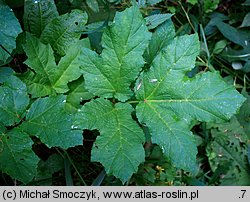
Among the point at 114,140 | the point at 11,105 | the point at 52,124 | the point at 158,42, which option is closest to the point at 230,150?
the point at 158,42

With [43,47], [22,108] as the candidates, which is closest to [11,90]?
[22,108]

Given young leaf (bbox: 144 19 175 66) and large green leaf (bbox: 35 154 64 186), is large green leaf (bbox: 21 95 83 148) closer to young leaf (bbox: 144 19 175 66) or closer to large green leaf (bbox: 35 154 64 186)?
young leaf (bbox: 144 19 175 66)

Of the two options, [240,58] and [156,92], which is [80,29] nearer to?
[156,92]

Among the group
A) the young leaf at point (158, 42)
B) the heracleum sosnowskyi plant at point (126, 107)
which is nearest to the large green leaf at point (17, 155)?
the heracleum sosnowskyi plant at point (126, 107)

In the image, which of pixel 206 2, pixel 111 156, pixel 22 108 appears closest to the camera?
pixel 111 156

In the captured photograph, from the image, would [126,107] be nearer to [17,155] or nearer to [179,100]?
[179,100]
